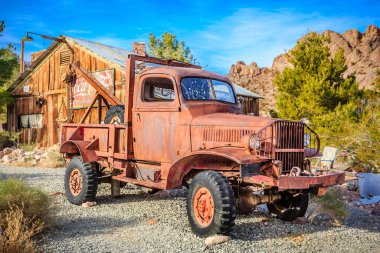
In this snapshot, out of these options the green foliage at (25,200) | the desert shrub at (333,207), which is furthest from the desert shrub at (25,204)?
the desert shrub at (333,207)

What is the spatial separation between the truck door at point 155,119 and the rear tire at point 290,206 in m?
2.00

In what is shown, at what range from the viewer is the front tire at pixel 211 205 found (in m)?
4.55

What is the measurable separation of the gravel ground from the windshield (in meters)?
2.06

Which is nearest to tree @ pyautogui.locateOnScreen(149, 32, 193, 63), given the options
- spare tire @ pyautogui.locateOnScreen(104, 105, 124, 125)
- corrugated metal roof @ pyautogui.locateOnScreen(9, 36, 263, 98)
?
corrugated metal roof @ pyautogui.locateOnScreen(9, 36, 263, 98)

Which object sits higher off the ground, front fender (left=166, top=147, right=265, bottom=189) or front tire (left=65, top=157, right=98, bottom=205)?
front fender (left=166, top=147, right=265, bottom=189)

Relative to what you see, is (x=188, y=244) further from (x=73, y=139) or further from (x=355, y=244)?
(x=73, y=139)

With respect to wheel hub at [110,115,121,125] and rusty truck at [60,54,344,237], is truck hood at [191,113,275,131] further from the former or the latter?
wheel hub at [110,115,121,125]

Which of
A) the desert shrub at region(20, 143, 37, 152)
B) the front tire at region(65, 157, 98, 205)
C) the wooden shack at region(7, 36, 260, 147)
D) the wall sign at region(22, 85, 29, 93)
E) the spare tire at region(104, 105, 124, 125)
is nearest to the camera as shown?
the front tire at region(65, 157, 98, 205)

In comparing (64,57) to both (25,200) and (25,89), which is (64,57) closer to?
(25,89)

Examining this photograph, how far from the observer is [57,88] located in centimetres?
1958

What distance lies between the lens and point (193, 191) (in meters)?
4.97

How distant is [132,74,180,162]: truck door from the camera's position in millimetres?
5754

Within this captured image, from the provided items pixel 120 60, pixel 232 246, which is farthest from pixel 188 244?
pixel 120 60

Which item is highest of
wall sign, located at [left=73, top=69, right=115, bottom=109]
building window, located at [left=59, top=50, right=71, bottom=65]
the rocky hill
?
the rocky hill
